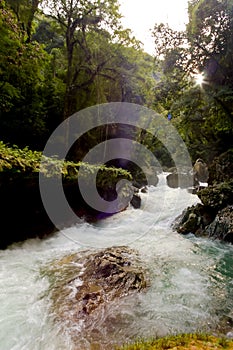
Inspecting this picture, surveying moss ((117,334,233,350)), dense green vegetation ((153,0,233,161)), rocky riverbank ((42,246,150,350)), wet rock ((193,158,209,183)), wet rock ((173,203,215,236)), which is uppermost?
dense green vegetation ((153,0,233,161))

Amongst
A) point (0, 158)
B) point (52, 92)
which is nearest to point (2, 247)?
point (0, 158)

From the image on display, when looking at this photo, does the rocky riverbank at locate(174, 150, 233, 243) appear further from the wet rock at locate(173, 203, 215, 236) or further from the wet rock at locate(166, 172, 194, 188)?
the wet rock at locate(166, 172, 194, 188)

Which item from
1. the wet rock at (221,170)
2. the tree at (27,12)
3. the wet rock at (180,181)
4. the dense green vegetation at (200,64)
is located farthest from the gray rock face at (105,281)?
the wet rock at (180,181)

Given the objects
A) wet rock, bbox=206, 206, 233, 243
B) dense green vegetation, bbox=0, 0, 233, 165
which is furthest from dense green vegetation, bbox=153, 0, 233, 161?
wet rock, bbox=206, 206, 233, 243

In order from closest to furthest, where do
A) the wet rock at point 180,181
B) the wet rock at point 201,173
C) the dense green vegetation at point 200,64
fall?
the dense green vegetation at point 200,64
the wet rock at point 180,181
the wet rock at point 201,173

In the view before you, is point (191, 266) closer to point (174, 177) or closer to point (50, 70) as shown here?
point (50, 70)

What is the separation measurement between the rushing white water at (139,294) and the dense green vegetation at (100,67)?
18.0ft

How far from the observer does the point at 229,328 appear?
3.41 metres

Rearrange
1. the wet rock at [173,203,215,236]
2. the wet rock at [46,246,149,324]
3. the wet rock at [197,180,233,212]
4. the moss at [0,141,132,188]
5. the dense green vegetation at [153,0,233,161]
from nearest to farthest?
the wet rock at [46,246,149,324], the moss at [0,141,132,188], the wet rock at [173,203,215,236], the wet rock at [197,180,233,212], the dense green vegetation at [153,0,233,161]

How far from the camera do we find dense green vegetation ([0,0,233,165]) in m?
8.95

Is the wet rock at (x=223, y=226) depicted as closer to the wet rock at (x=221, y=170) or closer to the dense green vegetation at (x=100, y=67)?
the wet rock at (x=221, y=170)

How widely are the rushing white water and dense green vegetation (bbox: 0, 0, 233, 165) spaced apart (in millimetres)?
5472

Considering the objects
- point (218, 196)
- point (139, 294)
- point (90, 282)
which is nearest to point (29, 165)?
point (90, 282)

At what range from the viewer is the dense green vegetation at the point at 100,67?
895 centimetres
